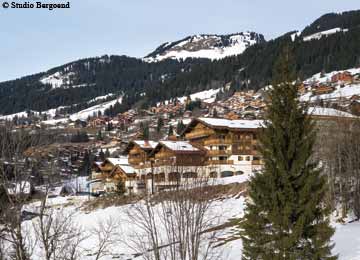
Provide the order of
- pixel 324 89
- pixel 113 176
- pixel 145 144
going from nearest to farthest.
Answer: pixel 145 144
pixel 113 176
pixel 324 89

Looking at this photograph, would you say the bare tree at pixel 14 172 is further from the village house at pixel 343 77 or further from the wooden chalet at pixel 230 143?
the village house at pixel 343 77

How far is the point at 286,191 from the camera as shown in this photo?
17281 millimetres

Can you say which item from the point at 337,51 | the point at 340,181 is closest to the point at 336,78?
the point at 337,51

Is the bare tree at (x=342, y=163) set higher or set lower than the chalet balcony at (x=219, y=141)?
higher

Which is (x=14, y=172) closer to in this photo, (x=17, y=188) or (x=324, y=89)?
(x=17, y=188)

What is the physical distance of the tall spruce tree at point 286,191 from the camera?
55.6 feet

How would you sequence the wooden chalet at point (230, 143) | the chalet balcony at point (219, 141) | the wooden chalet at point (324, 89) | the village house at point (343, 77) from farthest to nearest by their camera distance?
1. the village house at point (343, 77)
2. the wooden chalet at point (324, 89)
3. the chalet balcony at point (219, 141)
4. the wooden chalet at point (230, 143)

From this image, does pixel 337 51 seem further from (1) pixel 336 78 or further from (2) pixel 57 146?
(2) pixel 57 146

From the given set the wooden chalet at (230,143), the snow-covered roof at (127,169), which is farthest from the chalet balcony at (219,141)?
the snow-covered roof at (127,169)

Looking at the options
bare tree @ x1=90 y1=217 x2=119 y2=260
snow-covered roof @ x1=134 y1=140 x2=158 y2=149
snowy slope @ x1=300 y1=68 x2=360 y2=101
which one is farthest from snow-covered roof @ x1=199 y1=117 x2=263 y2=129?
snowy slope @ x1=300 y1=68 x2=360 y2=101

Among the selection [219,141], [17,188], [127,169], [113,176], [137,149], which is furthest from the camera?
[113,176]

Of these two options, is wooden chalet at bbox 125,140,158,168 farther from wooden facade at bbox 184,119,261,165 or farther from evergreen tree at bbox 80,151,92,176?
evergreen tree at bbox 80,151,92,176

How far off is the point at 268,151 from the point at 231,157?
2040 inches

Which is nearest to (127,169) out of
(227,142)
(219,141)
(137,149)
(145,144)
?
(137,149)
